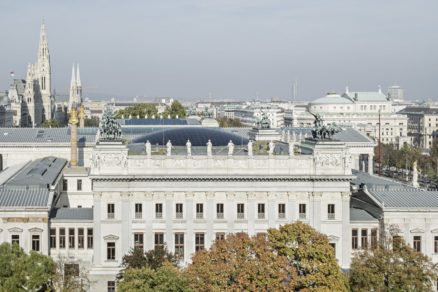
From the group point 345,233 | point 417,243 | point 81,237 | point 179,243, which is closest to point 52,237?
point 81,237

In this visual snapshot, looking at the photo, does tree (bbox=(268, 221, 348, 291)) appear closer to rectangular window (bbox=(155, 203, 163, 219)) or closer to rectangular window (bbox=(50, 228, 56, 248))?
rectangular window (bbox=(155, 203, 163, 219))

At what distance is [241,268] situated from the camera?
63531mm

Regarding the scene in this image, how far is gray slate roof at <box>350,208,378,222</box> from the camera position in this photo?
8462 cm

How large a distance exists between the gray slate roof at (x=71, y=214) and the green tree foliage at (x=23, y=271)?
14.5 metres

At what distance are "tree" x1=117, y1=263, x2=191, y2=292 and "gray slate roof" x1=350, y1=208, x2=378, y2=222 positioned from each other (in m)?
26.8

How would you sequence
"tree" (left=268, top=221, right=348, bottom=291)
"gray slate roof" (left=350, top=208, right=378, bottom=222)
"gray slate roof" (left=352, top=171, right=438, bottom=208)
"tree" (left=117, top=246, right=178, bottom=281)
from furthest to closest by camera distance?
"gray slate roof" (left=350, top=208, right=378, bottom=222), "gray slate roof" (left=352, top=171, right=438, bottom=208), "tree" (left=117, top=246, right=178, bottom=281), "tree" (left=268, top=221, right=348, bottom=291)

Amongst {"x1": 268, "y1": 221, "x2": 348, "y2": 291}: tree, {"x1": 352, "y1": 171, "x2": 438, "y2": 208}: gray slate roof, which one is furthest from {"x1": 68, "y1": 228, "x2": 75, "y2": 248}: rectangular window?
{"x1": 352, "y1": 171, "x2": 438, "y2": 208}: gray slate roof

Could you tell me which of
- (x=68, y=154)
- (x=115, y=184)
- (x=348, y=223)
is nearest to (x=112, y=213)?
(x=115, y=184)

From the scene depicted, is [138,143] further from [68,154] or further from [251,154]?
[68,154]

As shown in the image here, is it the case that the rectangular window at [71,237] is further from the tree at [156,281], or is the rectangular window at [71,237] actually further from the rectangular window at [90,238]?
the tree at [156,281]

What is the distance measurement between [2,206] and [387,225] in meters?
37.2

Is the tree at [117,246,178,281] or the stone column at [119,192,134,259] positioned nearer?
the tree at [117,246,178,281]

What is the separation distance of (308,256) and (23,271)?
74.0 ft

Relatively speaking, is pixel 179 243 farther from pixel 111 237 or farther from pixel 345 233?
pixel 345 233
